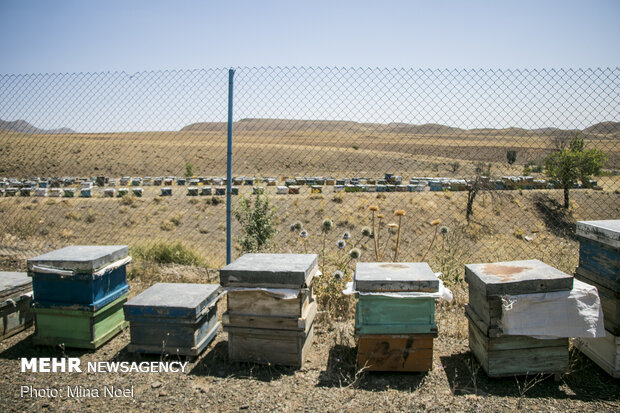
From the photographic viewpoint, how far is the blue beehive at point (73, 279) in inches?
164

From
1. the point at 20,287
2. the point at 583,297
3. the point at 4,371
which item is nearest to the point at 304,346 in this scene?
the point at 583,297

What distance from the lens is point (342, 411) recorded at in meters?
3.28

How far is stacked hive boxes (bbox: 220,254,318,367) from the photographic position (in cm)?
379

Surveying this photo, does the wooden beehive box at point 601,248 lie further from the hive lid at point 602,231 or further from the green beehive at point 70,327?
the green beehive at point 70,327

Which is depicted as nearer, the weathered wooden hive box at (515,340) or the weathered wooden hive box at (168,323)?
the weathered wooden hive box at (515,340)

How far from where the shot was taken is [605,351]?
379 centimetres

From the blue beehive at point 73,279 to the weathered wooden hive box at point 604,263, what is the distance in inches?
191

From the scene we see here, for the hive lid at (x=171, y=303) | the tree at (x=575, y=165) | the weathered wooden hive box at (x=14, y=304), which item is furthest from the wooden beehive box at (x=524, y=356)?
the tree at (x=575, y=165)

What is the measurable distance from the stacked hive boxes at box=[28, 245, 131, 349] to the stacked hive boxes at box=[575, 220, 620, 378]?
16.0 feet

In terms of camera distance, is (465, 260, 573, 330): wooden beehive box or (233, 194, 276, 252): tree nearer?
(465, 260, 573, 330): wooden beehive box

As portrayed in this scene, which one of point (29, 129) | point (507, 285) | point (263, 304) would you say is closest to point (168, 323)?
point (263, 304)

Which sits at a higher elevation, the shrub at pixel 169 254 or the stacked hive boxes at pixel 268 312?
the stacked hive boxes at pixel 268 312

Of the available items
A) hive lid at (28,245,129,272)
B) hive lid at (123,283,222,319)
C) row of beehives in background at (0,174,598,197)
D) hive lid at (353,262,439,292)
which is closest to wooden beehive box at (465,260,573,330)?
hive lid at (353,262,439,292)

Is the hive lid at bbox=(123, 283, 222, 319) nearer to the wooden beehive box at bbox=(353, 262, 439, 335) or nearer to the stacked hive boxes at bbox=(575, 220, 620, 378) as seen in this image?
the wooden beehive box at bbox=(353, 262, 439, 335)
